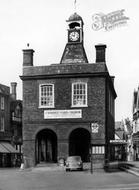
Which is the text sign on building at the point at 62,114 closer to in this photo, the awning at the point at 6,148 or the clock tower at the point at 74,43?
the clock tower at the point at 74,43

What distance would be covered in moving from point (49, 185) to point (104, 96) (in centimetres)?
2020

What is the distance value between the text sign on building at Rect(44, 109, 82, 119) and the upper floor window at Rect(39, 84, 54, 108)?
643mm

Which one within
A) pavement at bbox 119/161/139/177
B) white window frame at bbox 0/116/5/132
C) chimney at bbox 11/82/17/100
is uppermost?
chimney at bbox 11/82/17/100

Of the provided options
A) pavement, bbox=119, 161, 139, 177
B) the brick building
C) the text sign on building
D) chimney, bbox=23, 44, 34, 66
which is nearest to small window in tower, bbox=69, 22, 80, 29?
the brick building

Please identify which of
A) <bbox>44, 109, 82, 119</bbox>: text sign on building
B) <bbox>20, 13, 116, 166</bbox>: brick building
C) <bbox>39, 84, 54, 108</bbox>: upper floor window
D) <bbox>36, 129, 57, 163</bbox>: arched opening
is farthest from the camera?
<bbox>36, 129, 57, 163</bbox>: arched opening

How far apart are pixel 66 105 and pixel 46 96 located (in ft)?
6.84

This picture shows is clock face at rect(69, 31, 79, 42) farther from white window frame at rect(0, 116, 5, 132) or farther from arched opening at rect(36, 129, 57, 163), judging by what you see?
white window frame at rect(0, 116, 5, 132)

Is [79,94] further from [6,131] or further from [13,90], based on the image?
[13,90]

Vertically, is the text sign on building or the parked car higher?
the text sign on building

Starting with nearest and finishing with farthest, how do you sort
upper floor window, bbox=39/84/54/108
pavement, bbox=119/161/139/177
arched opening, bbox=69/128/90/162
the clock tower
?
pavement, bbox=119/161/139/177 → upper floor window, bbox=39/84/54/108 → arched opening, bbox=69/128/90/162 → the clock tower

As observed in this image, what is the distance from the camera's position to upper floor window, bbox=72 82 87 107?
43.6 metres

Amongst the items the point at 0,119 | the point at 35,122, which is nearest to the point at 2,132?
the point at 0,119

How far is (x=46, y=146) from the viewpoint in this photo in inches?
1998

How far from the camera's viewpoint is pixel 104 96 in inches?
1709
